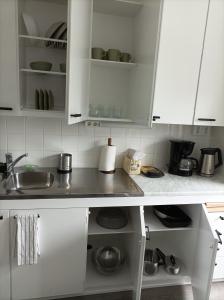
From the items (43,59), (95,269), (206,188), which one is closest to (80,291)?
(95,269)

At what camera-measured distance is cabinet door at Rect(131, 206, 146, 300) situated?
1443 mm

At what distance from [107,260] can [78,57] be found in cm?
150

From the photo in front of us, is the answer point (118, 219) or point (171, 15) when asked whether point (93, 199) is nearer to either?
point (118, 219)

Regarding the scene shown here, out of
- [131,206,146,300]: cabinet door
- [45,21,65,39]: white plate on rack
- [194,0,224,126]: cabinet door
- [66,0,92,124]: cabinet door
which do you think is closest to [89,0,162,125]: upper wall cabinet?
[66,0,92,124]: cabinet door

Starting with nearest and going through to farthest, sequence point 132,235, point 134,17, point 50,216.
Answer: point 50,216
point 132,235
point 134,17

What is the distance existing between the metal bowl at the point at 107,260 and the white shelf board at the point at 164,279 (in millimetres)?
231

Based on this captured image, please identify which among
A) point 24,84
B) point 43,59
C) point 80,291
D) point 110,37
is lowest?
point 80,291

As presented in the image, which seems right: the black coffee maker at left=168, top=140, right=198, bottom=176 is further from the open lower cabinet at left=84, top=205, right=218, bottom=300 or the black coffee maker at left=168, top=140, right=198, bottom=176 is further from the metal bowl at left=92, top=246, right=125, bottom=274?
the metal bowl at left=92, top=246, right=125, bottom=274

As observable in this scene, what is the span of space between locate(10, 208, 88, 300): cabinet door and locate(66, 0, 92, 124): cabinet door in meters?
0.61

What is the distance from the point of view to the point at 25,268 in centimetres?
145

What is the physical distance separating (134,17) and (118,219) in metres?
1.59

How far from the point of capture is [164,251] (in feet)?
6.61

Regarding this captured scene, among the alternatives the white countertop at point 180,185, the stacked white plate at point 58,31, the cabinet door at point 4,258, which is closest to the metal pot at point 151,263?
the white countertop at point 180,185

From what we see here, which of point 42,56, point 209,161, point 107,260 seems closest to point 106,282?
point 107,260
